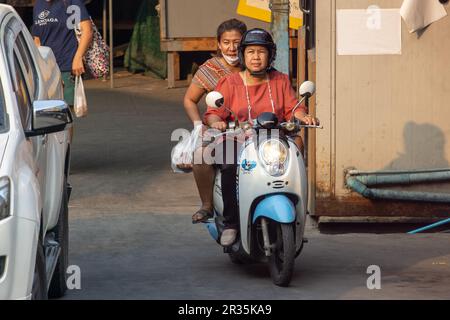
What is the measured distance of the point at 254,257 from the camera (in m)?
7.94

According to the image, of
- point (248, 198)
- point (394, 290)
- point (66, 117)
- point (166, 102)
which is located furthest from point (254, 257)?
point (166, 102)

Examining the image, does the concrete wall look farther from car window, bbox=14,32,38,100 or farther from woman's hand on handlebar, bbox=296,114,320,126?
car window, bbox=14,32,38,100

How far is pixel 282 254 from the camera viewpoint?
25.2 ft

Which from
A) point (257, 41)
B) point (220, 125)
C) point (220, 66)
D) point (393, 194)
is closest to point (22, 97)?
point (220, 125)

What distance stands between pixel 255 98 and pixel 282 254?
110 centimetres

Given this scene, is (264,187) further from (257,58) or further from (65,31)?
(65,31)

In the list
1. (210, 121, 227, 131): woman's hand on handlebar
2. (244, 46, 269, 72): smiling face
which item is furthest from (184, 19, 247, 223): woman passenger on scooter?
(210, 121, 227, 131): woman's hand on handlebar

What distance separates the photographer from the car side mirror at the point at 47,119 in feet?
A: 20.5

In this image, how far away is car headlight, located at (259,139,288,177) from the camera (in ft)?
25.2

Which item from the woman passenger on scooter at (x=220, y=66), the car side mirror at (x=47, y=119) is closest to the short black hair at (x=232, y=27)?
the woman passenger on scooter at (x=220, y=66)

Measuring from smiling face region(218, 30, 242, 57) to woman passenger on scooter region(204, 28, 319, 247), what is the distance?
334 mm

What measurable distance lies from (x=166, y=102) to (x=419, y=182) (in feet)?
24.7

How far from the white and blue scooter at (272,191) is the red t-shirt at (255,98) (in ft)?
0.84

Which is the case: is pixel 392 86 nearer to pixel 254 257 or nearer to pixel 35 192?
pixel 254 257
